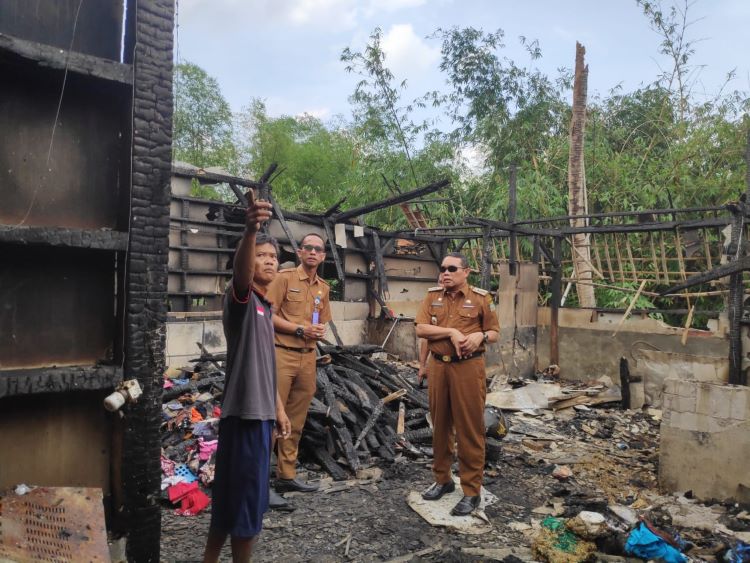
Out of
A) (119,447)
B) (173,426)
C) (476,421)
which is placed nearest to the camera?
(119,447)

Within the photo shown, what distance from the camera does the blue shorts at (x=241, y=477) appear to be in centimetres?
301

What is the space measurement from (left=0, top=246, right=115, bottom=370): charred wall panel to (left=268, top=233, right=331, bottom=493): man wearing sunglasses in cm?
244

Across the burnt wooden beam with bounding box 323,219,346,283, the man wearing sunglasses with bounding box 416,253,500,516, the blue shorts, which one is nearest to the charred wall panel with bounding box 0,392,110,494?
the blue shorts

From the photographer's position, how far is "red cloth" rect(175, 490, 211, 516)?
15.6ft

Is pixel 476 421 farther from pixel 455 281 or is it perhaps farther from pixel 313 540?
pixel 313 540

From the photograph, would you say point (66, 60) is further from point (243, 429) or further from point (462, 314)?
point (462, 314)

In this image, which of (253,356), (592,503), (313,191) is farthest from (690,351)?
(313,191)

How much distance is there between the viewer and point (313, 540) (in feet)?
14.2

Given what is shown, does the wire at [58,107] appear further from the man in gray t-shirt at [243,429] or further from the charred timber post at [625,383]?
the charred timber post at [625,383]

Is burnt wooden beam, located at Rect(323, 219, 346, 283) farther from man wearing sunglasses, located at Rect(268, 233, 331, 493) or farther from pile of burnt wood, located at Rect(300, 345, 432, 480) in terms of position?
man wearing sunglasses, located at Rect(268, 233, 331, 493)

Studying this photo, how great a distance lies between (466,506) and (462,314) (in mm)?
1672

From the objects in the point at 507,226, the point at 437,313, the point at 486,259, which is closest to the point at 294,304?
the point at 437,313

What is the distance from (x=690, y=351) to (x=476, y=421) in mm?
6556

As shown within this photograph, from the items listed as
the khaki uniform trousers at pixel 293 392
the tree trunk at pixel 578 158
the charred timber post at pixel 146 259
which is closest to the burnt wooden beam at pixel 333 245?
the tree trunk at pixel 578 158
